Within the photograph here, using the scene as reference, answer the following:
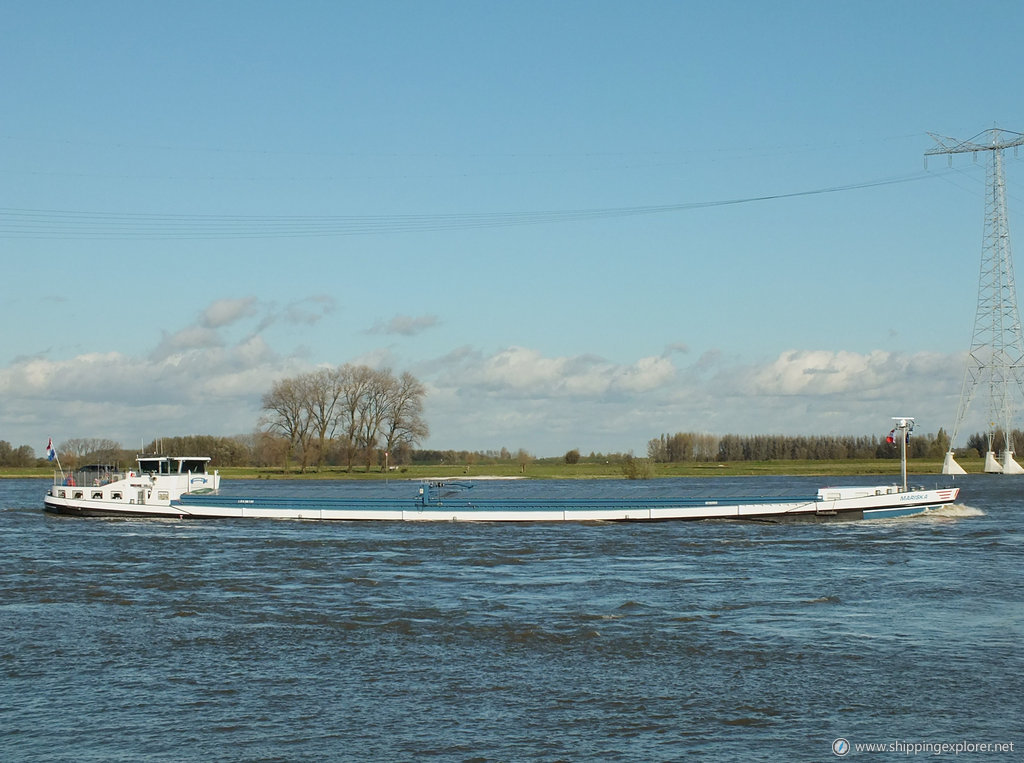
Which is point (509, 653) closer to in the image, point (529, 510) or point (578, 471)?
point (529, 510)

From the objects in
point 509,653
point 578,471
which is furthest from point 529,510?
point 578,471

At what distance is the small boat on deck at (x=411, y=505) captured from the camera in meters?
66.0

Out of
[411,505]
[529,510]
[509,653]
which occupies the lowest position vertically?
[509,653]

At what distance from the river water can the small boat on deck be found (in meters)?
17.1

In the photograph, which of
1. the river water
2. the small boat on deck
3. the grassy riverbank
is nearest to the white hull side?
the small boat on deck

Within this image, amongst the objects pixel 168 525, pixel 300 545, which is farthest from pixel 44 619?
pixel 168 525

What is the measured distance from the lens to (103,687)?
21.5 meters

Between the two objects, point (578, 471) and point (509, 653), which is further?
point (578, 471)

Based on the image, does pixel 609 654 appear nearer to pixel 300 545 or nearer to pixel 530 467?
pixel 300 545

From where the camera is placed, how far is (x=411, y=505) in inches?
2803

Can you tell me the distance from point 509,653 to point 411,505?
46.7 m

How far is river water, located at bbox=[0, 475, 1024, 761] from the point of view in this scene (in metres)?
17.9

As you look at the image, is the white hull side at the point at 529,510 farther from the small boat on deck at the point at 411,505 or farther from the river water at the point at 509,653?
the river water at the point at 509,653

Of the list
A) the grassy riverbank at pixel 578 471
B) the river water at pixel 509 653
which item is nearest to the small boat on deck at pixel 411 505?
the river water at pixel 509 653
